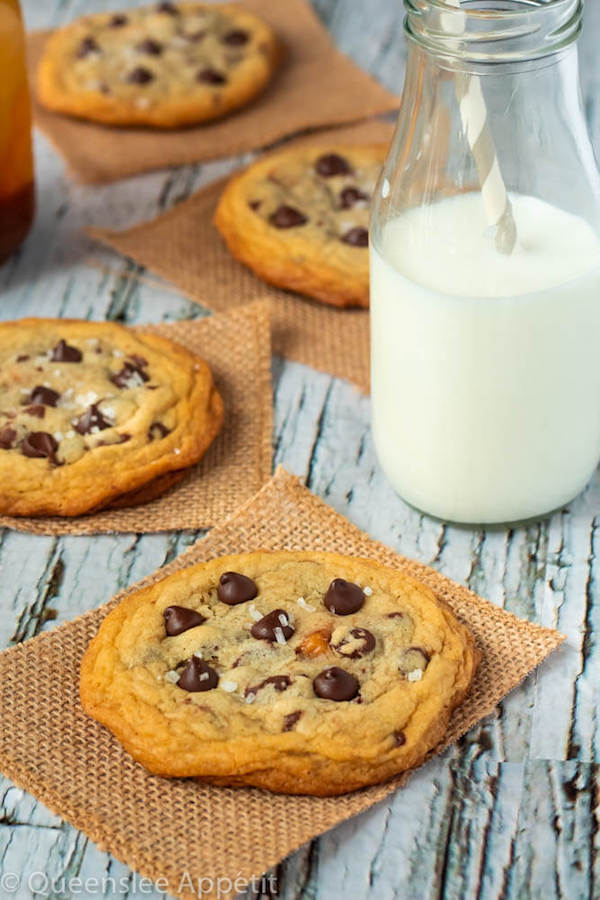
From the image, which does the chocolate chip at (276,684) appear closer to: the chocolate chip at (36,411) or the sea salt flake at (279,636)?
the sea salt flake at (279,636)

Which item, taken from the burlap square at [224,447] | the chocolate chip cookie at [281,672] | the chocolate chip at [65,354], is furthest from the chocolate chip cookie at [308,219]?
the chocolate chip cookie at [281,672]

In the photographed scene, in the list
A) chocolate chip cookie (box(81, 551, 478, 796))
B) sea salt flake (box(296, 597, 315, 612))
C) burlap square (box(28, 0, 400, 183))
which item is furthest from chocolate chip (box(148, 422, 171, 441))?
burlap square (box(28, 0, 400, 183))

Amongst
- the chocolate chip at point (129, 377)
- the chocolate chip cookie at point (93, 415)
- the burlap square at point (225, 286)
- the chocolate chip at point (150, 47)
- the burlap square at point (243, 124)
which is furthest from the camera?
the chocolate chip at point (150, 47)

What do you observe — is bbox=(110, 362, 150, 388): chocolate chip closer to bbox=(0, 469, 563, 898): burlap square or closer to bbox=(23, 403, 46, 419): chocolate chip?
bbox=(23, 403, 46, 419): chocolate chip

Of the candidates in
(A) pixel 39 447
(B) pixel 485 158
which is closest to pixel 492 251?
(B) pixel 485 158

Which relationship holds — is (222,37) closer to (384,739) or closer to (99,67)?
(99,67)

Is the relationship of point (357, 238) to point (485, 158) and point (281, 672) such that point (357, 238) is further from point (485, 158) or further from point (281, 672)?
point (281, 672)
